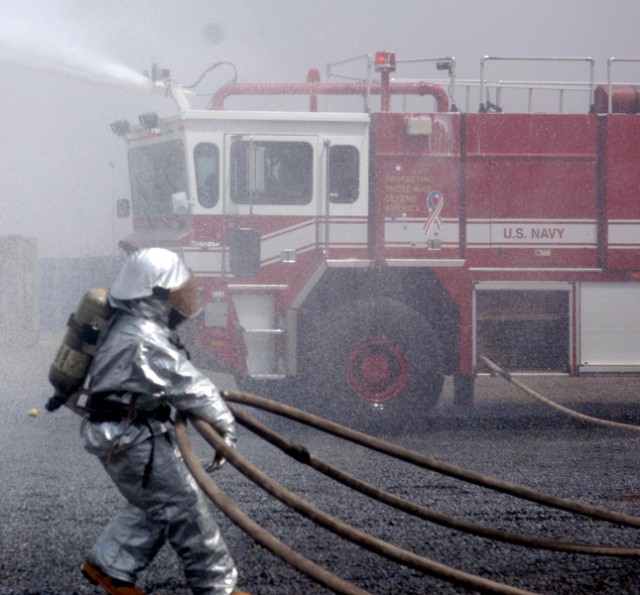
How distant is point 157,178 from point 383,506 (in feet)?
17.1

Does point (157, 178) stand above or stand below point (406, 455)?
above

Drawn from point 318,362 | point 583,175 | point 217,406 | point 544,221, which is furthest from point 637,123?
point 217,406

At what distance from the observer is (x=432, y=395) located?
9.44m

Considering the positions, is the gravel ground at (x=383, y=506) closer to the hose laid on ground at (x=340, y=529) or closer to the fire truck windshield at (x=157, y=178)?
the hose laid on ground at (x=340, y=529)

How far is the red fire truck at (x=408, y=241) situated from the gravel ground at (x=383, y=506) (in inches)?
25.5

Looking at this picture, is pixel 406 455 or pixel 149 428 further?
pixel 406 455

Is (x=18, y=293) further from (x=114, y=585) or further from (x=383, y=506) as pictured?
(x=114, y=585)

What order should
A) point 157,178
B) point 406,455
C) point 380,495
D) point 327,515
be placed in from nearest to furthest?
point 327,515 < point 380,495 < point 406,455 < point 157,178

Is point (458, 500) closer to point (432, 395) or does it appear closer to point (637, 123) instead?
point (432, 395)

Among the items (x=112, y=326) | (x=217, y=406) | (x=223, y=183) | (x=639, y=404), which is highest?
(x=223, y=183)

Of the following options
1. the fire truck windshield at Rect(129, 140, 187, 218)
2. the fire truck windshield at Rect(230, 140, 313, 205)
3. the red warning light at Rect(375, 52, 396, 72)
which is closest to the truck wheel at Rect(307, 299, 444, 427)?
the fire truck windshield at Rect(230, 140, 313, 205)

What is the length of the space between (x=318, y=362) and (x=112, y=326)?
5344 mm

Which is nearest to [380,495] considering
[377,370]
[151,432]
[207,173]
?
[151,432]

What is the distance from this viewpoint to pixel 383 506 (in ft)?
20.2
